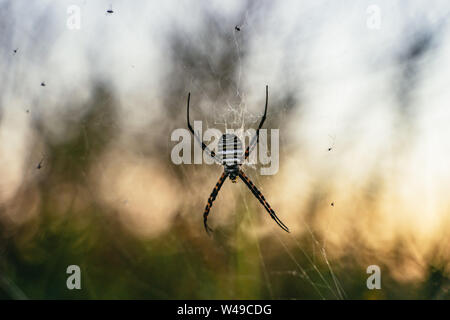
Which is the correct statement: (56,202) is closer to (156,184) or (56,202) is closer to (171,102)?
(156,184)

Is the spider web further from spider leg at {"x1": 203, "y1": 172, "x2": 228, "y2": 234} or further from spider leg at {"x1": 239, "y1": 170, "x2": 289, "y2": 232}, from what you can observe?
spider leg at {"x1": 203, "y1": 172, "x2": 228, "y2": 234}

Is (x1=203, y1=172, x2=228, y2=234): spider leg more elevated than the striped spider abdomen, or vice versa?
the striped spider abdomen

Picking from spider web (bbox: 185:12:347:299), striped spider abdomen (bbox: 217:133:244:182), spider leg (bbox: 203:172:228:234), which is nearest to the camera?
striped spider abdomen (bbox: 217:133:244:182)

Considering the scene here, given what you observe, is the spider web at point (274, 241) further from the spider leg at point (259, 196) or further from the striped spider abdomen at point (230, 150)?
the striped spider abdomen at point (230, 150)

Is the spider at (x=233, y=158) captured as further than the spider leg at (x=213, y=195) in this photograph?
No

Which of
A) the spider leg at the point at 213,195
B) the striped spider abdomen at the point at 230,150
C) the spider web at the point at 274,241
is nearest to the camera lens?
the striped spider abdomen at the point at 230,150

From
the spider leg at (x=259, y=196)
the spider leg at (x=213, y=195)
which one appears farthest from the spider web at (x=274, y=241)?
the spider leg at (x=213, y=195)

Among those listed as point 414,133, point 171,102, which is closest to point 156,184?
point 171,102

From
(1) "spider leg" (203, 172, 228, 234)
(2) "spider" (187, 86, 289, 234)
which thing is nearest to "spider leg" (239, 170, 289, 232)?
(2) "spider" (187, 86, 289, 234)

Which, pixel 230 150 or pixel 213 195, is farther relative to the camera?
pixel 213 195

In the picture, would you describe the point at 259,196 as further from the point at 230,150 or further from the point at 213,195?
the point at 230,150

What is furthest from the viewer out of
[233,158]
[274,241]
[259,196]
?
[274,241]

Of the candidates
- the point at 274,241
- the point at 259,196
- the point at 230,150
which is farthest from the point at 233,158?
the point at 274,241
